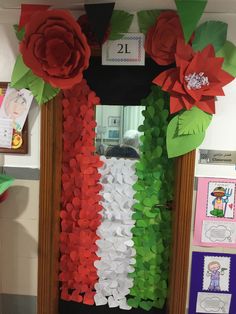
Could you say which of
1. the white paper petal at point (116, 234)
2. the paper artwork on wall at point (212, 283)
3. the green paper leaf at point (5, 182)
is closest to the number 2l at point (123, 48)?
the white paper petal at point (116, 234)

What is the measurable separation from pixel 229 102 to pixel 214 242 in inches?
29.5

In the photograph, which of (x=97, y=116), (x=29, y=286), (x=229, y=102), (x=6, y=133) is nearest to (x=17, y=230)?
(x=29, y=286)

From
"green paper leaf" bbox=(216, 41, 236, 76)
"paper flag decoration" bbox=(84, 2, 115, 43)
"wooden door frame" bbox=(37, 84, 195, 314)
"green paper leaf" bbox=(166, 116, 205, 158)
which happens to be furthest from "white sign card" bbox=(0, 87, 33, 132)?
"green paper leaf" bbox=(216, 41, 236, 76)

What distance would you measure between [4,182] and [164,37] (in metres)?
1.07

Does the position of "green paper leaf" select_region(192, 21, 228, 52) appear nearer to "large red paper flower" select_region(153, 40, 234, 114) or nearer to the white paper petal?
"large red paper flower" select_region(153, 40, 234, 114)

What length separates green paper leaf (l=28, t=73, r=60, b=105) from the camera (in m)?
1.62

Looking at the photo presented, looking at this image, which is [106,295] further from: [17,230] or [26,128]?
[26,128]

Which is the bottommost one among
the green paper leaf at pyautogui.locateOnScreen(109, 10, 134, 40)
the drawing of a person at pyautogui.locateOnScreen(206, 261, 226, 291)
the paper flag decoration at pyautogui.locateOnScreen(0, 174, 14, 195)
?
the drawing of a person at pyautogui.locateOnScreen(206, 261, 226, 291)

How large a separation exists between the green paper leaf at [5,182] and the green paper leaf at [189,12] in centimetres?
112

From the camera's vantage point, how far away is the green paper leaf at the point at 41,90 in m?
1.62

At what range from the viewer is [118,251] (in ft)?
6.28

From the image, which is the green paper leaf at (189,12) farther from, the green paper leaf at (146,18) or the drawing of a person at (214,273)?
the drawing of a person at (214,273)

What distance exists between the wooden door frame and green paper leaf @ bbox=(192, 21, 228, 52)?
1.73ft

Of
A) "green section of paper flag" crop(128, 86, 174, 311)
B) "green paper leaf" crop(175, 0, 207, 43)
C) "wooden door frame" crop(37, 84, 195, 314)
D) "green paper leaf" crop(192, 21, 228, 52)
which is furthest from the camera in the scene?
"green section of paper flag" crop(128, 86, 174, 311)
